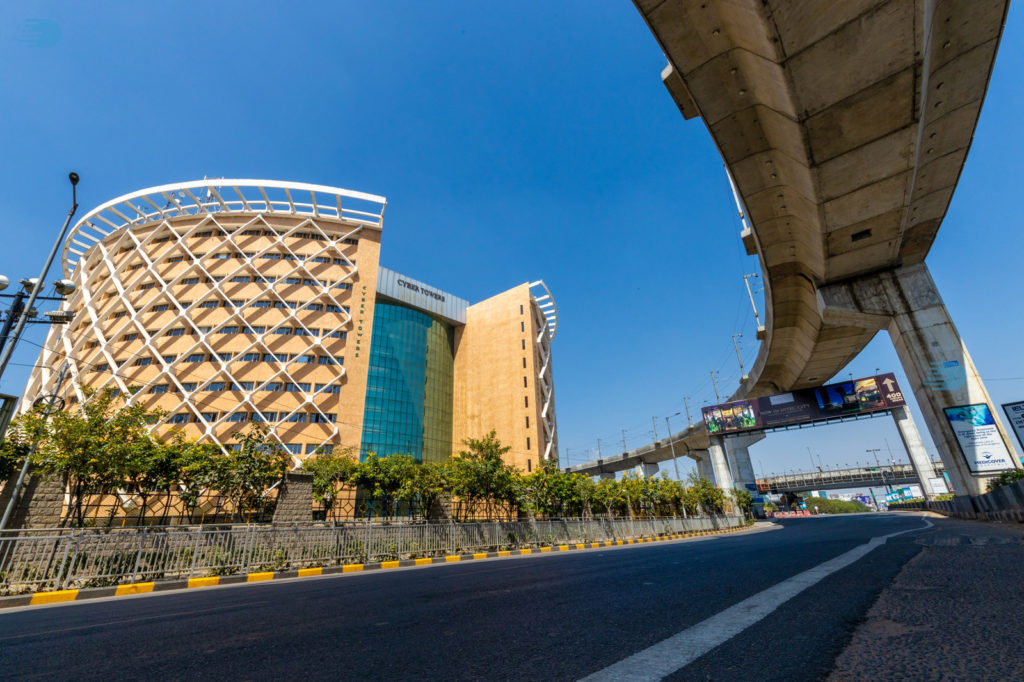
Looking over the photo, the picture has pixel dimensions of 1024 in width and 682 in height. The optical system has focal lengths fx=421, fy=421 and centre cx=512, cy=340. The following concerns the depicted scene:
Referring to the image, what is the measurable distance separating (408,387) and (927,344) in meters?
46.8

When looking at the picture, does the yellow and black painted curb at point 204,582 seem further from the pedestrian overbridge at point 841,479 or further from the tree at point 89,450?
the pedestrian overbridge at point 841,479

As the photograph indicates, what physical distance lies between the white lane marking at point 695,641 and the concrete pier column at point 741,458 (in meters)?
51.7

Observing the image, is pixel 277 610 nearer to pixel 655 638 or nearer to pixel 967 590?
pixel 655 638

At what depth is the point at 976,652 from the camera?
1.66m

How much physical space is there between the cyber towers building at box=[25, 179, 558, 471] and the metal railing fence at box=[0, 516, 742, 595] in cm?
2350

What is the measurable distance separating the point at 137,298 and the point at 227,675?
5454 cm

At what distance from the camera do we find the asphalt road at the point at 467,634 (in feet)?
6.29

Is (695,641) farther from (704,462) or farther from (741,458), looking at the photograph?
(704,462)

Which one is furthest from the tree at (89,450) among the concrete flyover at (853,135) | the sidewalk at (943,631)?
the concrete flyover at (853,135)

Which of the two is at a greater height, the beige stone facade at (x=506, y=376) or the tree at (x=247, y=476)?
the beige stone facade at (x=506, y=376)

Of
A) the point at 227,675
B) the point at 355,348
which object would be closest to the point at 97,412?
the point at 227,675

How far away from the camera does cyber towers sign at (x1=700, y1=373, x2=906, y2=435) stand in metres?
38.3

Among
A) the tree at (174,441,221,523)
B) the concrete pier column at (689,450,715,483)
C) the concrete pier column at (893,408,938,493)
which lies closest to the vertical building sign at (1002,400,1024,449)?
the tree at (174,441,221,523)

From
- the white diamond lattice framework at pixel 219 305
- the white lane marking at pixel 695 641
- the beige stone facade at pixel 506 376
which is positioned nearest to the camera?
the white lane marking at pixel 695 641
